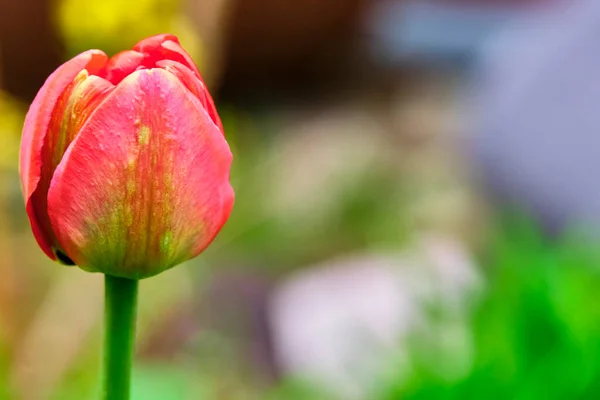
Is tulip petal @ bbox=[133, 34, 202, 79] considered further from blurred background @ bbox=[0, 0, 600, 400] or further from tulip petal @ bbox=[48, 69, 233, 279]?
blurred background @ bbox=[0, 0, 600, 400]

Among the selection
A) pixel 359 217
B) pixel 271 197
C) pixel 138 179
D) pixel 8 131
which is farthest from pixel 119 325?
pixel 359 217

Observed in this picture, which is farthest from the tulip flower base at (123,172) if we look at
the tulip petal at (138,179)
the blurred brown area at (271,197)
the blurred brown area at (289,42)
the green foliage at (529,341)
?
the blurred brown area at (289,42)

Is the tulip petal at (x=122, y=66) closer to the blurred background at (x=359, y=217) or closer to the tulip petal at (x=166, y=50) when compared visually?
the tulip petal at (x=166, y=50)

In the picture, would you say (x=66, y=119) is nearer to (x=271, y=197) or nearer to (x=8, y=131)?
(x=8, y=131)

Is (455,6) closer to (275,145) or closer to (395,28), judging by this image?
(395,28)

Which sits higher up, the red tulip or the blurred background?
the red tulip

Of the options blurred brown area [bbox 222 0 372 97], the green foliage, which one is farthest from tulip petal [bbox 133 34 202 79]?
blurred brown area [bbox 222 0 372 97]

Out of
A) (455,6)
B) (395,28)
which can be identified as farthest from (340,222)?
(455,6)
